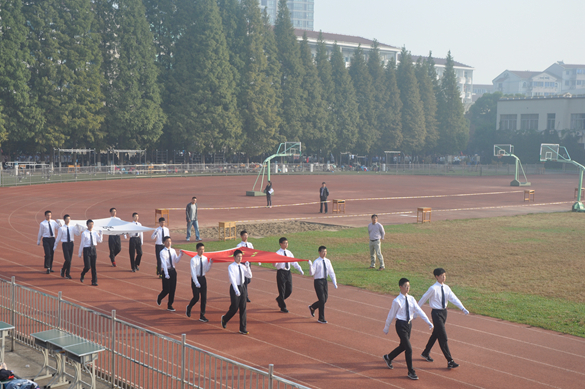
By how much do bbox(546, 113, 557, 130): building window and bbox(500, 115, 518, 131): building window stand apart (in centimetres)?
584

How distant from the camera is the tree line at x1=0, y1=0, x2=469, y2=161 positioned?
51.4 metres

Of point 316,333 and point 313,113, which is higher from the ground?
point 313,113

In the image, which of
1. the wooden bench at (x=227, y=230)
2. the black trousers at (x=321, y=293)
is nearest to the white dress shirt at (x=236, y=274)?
the black trousers at (x=321, y=293)

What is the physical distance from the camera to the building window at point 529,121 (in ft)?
329

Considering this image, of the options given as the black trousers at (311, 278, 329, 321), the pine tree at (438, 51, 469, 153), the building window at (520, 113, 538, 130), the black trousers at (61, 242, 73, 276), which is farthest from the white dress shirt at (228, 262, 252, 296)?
the building window at (520, 113, 538, 130)

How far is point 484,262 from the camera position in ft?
64.7

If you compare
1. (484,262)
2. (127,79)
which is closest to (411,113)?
(127,79)

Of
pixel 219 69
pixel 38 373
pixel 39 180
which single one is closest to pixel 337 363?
pixel 38 373

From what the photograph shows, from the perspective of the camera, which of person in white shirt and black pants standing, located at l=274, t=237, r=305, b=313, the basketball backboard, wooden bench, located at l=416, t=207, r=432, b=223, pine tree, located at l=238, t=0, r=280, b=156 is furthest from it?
pine tree, located at l=238, t=0, r=280, b=156

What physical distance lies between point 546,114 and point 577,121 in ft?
17.1

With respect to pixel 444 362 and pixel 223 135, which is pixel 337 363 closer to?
pixel 444 362

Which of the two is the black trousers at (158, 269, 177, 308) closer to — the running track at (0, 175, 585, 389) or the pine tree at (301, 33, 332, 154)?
the running track at (0, 175, 585, 389)

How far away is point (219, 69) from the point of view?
215ft

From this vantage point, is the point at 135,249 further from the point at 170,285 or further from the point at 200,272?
the point at 200,272
